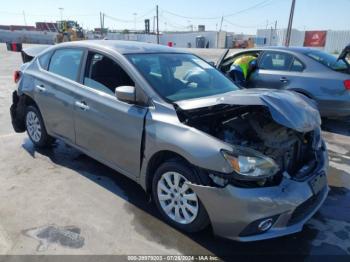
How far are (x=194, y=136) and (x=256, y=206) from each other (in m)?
0.78

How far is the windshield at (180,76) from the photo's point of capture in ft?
12.0

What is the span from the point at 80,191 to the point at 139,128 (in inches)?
49.3

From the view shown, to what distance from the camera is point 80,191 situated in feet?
13.4

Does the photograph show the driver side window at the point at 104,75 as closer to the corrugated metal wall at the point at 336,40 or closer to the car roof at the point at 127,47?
the car roof at the point at 127,47

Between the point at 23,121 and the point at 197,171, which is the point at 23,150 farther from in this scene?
the point at 197,171

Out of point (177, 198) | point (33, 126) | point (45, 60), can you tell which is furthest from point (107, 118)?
point (33, 126)

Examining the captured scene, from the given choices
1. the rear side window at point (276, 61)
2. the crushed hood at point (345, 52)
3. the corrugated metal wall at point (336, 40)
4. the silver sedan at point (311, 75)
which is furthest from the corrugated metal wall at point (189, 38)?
the crushed hood at point (345, 52)

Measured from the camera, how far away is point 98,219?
350 centimetres

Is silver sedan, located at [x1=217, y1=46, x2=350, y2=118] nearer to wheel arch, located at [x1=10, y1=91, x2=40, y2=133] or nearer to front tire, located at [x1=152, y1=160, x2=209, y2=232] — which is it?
front tire, located at [x1=152, y1=160, x2=209, y2=232]

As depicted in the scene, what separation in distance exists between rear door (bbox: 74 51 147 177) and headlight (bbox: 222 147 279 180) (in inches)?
41.7

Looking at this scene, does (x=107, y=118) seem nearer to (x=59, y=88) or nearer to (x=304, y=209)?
(x=59, y=88)

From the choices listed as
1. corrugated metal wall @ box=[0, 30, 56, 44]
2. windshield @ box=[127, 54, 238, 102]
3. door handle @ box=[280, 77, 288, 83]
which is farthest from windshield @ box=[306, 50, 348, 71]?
corrugated metal wall @ box=[0, 30, 56, 44]

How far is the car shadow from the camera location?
9.99 feet

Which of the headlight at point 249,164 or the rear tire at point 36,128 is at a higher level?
the headlight at point 249,164
